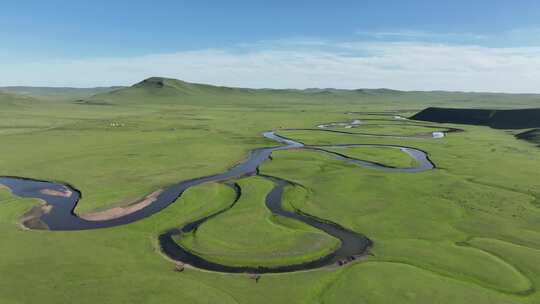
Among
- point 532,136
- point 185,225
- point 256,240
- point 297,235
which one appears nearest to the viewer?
point 256,240

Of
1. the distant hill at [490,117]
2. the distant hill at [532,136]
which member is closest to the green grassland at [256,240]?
the distant hill at [532,136]

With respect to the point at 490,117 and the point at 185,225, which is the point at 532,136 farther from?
the point at 185,225

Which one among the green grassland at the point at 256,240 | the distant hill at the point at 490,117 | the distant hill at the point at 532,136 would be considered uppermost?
the distant hill at the point at 490,117

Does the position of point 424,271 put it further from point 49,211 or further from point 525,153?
point 525,153

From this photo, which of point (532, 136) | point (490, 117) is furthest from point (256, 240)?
point (490, 117)

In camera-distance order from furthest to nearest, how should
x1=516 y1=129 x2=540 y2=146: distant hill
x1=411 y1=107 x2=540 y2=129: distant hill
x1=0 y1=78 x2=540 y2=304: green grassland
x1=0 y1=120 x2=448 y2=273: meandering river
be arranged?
1. x1=411 y1=107 x2=540 y2=129: distant hill
2. x1=516 y1=129 x2=540 y2=146: distant hill
3. x1=0 y1=120 x2=448 y2=273: meandering river
4. x1=0 y1=78 x2=540 y2=304: green grassland

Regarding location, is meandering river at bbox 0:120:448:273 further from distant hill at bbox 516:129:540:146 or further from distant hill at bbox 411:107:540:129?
distant hill at bbox 411:107:540:129

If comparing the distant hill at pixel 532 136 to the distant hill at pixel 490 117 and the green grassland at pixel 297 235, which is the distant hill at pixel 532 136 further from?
the green grassland at pixel 297 235

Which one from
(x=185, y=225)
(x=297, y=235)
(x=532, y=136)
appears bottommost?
(x=185, y=225)

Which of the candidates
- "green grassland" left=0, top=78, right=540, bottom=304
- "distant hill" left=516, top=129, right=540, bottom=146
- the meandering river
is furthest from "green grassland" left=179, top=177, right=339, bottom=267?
"distant hill" left=516, top=129, right=540, bottom=146
